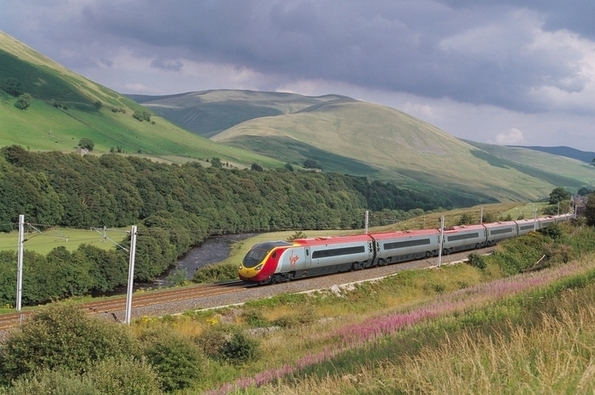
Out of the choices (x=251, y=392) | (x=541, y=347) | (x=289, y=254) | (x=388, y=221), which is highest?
(x=541, y=347)

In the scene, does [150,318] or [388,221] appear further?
[388,221]

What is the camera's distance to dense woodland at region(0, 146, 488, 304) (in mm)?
68312

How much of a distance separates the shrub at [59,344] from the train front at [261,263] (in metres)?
18.8

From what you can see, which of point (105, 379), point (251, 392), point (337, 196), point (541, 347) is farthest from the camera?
point (337, 196)

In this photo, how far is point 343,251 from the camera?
42.4m

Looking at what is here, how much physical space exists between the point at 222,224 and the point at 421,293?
91.5m

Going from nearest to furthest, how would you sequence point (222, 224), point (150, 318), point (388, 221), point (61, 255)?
point (150, 318)
point (61, 255)
point (222, 224)
point (388, 221)

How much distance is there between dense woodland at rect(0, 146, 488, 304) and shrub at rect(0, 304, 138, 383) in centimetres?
4958

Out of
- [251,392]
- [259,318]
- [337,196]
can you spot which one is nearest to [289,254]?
[259,318]

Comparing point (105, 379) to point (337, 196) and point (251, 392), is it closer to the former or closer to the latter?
point (251, 392)

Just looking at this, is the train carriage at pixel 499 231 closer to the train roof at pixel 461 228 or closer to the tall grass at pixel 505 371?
the train roof at pixel 461 228

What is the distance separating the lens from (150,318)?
1048 inches

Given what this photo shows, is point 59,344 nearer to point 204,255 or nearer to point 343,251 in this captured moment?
point 343,251

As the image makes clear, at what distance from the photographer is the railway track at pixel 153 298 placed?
28.9m
